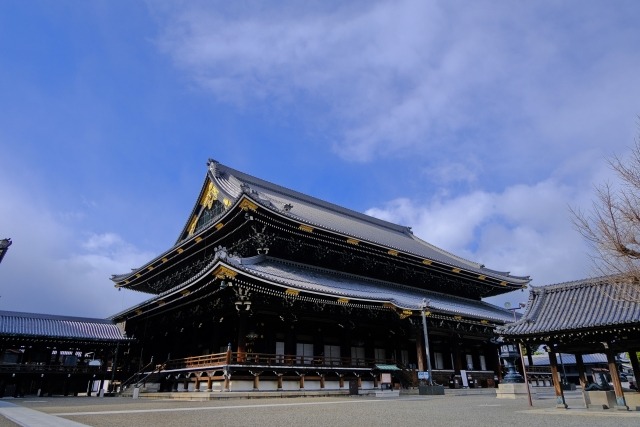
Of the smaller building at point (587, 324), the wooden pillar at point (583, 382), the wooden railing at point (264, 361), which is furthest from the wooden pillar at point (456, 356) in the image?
the wooden pillar at point (583, 382)

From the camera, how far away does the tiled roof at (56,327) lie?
28391mm

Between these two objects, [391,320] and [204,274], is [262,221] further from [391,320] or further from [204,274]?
[391,320]

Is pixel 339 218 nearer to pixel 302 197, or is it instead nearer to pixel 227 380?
pixel 302 197

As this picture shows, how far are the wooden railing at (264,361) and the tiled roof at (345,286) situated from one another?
375cm

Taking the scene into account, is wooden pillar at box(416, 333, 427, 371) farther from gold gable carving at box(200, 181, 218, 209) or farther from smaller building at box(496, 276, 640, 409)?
gold gable carving at box(200, 181, 218, 209)

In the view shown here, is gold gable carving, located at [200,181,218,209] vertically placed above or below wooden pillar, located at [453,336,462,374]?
above

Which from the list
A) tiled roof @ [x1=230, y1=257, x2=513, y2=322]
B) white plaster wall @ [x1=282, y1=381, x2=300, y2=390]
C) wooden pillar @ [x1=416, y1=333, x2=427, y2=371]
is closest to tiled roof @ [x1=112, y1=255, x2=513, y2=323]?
tiled roof @ [x1=230, y1=257, x2=513, y2=322]

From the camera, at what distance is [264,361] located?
2159 cm

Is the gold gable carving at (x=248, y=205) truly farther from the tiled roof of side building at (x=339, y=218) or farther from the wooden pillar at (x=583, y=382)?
the wooden pillar at (x=583, y=382)

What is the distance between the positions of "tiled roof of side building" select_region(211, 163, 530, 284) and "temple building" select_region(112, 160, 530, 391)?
0.98ft

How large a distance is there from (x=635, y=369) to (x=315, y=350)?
607 inches

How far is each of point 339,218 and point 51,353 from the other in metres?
24.7

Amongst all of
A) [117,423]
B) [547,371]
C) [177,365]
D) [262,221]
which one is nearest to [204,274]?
[262,221]

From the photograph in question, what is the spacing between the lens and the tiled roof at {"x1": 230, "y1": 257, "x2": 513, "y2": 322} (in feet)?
73.2
